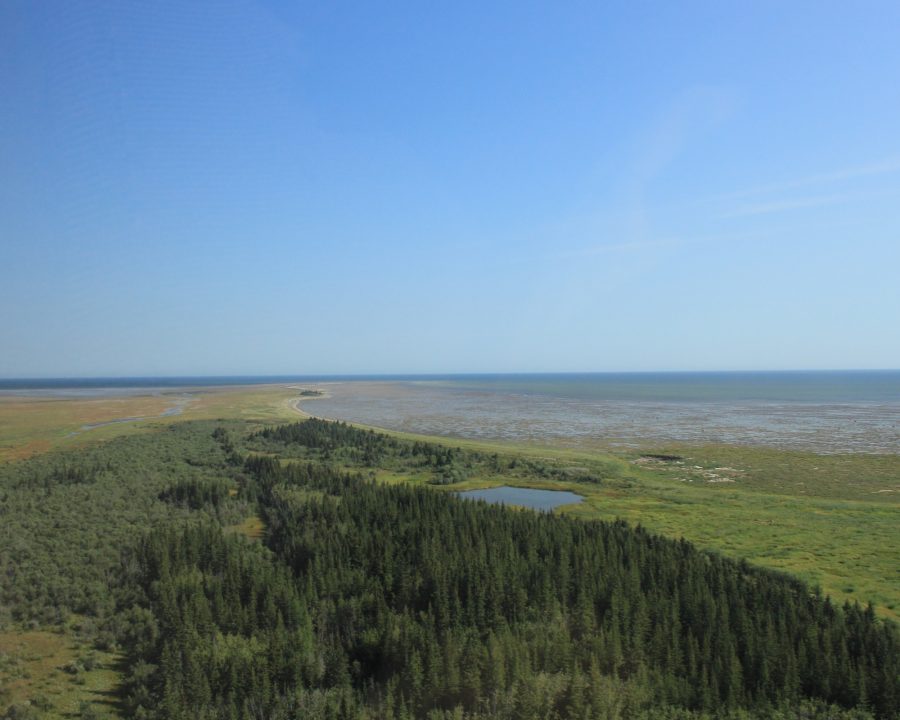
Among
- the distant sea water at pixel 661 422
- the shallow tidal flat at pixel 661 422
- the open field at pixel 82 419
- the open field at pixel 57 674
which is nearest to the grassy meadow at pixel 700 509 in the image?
the open field at pixel 57 674

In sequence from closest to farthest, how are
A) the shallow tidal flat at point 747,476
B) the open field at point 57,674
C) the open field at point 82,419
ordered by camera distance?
the open field at point 57,674 < the shallow tidal flat at point 747,476 < the open field at point 82,419

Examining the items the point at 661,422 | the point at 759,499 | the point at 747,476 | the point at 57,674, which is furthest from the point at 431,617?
the point at 661,422

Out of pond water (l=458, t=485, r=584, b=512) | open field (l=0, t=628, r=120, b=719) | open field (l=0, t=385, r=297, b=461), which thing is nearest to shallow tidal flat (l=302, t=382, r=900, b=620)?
pond water (l=458, t=485, r=584, b=512)

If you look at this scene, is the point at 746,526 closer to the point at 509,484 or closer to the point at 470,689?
the point at 509,484

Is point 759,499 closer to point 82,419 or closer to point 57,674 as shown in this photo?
point 57,674

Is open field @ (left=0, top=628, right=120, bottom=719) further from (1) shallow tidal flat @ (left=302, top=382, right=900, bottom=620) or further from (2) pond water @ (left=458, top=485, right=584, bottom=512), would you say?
(1) shallow tidal flat @ (left=302, top=382, right=900, bottom=620)

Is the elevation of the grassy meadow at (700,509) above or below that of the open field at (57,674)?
above

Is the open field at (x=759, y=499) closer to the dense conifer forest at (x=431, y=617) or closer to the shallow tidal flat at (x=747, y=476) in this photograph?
the shallow tidal flat at (x=747, y=476)
